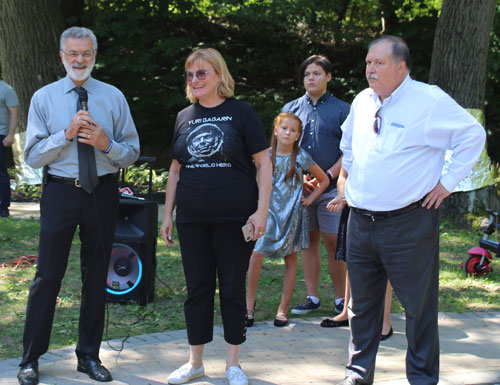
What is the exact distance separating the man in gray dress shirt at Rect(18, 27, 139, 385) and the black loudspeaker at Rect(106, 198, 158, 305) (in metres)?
1.30

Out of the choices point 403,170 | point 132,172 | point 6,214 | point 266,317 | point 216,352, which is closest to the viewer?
point 403,170

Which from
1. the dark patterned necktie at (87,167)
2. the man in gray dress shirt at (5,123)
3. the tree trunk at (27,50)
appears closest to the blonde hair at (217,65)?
the dark patterned necktie at (87,167)

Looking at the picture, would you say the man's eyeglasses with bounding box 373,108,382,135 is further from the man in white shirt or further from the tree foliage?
the tree foliage

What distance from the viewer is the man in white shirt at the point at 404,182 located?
146 inches

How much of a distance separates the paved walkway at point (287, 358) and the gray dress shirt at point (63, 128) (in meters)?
1.28

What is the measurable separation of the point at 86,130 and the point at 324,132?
227 cm

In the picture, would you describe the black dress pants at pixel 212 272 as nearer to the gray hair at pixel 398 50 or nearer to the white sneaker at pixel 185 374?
the white sneaker at pixel 185 374

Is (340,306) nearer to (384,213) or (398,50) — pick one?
(384,213)

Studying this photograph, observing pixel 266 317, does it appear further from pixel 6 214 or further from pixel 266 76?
pixel 266 76

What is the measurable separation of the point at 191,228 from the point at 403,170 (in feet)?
4.29

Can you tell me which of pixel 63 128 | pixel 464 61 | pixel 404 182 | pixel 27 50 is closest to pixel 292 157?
pixel 404 182

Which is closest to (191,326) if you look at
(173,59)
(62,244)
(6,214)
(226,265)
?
(226,265)

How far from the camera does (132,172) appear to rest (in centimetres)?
1207

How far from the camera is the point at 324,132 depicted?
18.1 feet
